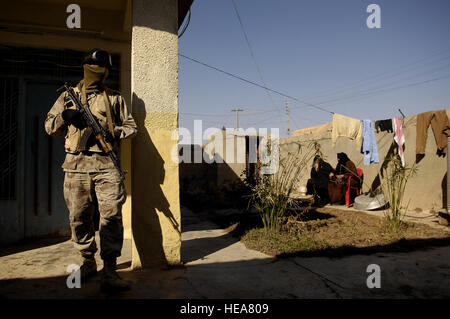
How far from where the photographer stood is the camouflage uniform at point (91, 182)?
99.8 inches

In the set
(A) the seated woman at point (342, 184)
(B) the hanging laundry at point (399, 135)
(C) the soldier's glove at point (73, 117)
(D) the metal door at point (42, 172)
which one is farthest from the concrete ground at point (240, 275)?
(A) the seated woman at point (342, 184)

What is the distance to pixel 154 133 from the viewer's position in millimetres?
3021

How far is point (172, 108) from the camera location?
3066 millimetres

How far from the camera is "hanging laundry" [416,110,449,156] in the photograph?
635 cm

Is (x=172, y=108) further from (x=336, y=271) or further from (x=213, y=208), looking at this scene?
(x=213, y=208)

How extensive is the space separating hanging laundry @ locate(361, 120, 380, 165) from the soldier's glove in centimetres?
681

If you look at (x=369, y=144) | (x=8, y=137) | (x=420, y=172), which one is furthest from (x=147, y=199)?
(x=369, y=144)

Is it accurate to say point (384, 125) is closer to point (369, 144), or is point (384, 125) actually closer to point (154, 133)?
point (369, 144)

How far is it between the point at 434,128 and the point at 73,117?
21.8 ft

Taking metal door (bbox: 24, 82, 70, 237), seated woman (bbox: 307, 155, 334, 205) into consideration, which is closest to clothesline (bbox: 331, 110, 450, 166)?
seated woman (bbox: 307, 155, 334, 205)

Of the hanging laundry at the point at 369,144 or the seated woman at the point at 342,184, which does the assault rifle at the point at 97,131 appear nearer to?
the seated woman at the point at 342,184

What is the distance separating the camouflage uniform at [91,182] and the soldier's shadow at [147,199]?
28 cm
